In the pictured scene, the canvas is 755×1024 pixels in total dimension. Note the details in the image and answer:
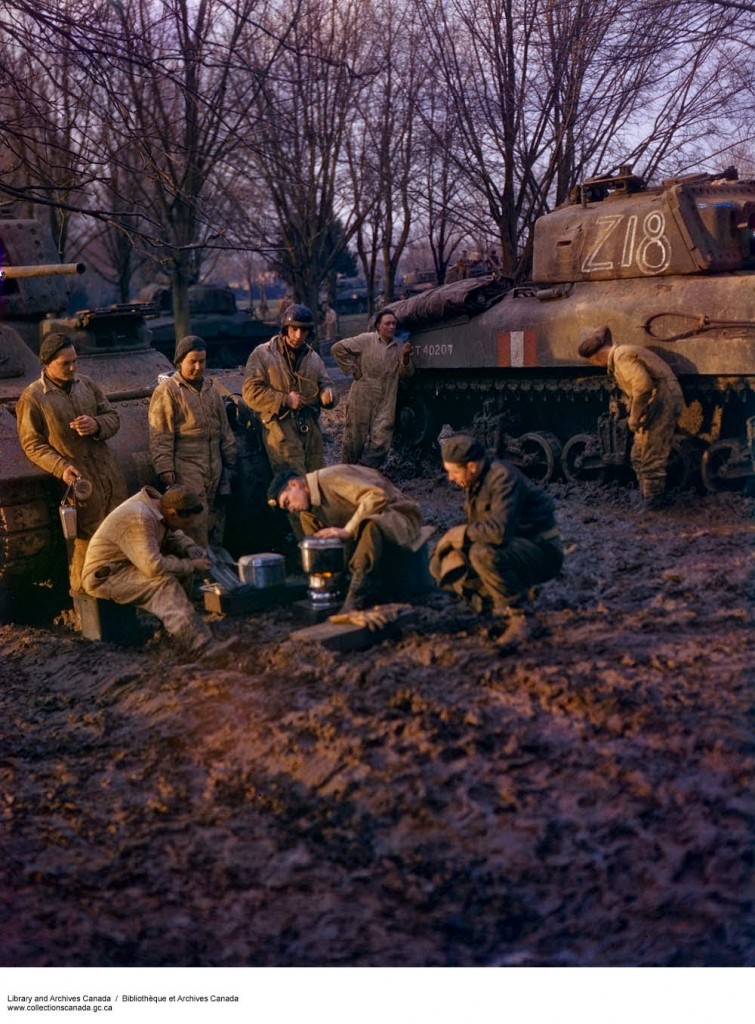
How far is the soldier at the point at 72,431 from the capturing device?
25.2ft

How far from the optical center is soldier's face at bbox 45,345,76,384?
7.77 m

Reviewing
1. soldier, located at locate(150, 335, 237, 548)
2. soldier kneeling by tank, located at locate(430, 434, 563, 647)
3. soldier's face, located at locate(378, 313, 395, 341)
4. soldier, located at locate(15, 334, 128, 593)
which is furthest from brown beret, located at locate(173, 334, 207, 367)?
soldier's face, located at locate(378, 313, 395, 341)

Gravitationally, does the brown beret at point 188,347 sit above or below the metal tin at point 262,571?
above

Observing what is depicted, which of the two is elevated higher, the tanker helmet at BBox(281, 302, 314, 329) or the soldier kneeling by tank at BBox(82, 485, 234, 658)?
the tanker helmet at BBox(281, 302, 314, 329)

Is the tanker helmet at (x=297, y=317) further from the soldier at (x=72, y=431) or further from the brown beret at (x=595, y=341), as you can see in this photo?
the brown beret at (x=595, y=341)

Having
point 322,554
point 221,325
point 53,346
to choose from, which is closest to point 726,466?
point 322,554

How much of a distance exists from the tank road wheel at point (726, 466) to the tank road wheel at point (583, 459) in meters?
1.12

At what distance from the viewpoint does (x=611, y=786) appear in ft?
15.1

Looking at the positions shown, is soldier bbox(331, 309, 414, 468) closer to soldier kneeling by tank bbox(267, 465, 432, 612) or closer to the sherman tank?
the sherman tank

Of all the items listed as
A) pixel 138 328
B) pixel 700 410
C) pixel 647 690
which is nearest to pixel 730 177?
pixel 700 410

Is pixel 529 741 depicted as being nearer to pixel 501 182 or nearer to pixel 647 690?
pixel 647 690

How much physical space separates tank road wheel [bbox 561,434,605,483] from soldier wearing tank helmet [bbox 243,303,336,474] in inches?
133

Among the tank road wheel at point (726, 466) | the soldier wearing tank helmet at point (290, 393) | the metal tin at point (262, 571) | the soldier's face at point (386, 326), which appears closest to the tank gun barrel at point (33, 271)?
the soldier wearing tank helmet at point (290, 393)

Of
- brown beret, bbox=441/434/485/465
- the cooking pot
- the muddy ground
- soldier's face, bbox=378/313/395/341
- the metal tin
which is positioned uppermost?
soldier's face, bbox=378/313/395/341
